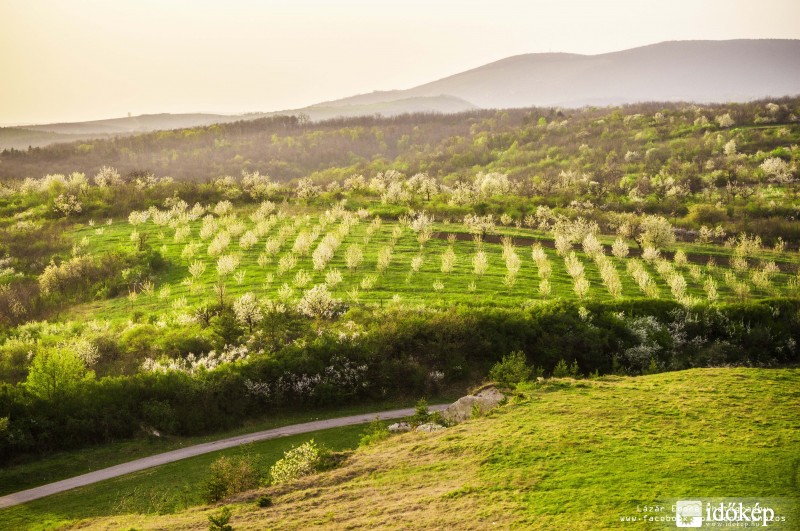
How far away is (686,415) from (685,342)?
23.4 m

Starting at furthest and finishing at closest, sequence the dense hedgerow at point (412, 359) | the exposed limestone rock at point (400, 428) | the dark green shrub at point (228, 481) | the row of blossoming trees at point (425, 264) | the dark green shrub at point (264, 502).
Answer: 1. the row of blossoming trees at point (425, 264)
2. the dense hedgerow at point (412, 359)
3. the exposed limestone rock at point (400, 428)
4. the dark green shrub at point (228, 481)
5. the dark green shrub at point (264, 502)

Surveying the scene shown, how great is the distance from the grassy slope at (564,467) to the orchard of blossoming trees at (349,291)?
14.3 meters

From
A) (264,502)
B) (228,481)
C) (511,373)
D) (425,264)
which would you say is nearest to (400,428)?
(511,373)

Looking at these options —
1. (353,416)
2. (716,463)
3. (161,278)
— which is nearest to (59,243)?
(161,278)

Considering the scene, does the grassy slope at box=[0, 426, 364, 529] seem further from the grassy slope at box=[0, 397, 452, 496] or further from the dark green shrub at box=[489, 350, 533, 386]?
the dark green shrub at box=[489, 350, 533, 386]

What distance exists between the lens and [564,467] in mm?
20875

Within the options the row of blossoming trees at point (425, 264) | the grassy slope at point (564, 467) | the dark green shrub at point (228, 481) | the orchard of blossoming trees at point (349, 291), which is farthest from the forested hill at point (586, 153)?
the dark green shrub at point (228, 481)

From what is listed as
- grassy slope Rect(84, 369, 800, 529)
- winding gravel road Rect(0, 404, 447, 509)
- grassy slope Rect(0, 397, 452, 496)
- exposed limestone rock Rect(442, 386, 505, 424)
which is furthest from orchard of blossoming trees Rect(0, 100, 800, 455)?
grassy slope Rect(84, 369, 800, 529)

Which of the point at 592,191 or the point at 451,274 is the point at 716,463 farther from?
the point at 592,191

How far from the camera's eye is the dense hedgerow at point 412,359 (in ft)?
121

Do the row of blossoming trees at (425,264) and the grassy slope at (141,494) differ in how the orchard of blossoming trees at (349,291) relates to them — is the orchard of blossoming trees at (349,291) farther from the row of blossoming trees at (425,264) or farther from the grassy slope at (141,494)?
the grassy slope at (141,494)

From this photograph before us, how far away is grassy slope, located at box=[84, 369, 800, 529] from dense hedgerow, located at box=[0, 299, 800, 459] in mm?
13244

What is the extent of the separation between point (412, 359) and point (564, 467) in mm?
24831

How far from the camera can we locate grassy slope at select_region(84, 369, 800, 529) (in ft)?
58.2
